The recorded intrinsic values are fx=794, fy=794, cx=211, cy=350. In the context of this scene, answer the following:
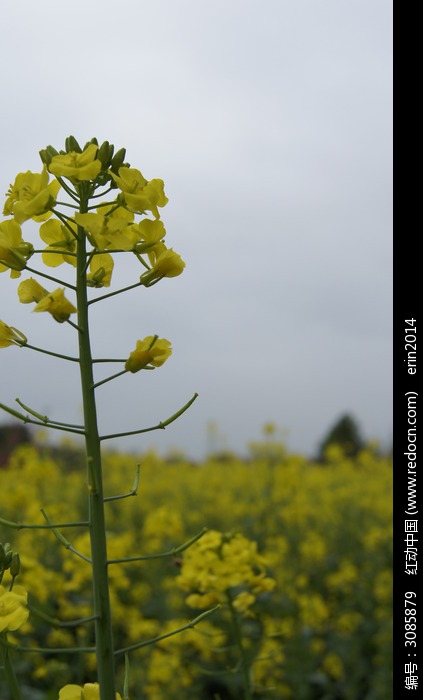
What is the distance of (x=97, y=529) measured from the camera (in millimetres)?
1278

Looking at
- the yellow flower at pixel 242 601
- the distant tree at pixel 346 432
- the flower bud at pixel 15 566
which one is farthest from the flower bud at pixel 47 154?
the distant tree at pixel 346 432

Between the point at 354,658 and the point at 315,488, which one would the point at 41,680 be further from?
the point at 315,488

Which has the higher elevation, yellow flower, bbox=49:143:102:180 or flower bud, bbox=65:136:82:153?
flower bud, bbox=65:136:82:153

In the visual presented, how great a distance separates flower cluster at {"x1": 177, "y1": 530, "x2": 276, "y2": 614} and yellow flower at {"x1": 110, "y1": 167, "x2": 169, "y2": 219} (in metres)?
1.27

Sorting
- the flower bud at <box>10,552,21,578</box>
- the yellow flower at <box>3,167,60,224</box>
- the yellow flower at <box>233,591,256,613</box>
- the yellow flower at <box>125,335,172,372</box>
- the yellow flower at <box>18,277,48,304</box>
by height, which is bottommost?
the yellow flower at <box>233,591,256,613</box>

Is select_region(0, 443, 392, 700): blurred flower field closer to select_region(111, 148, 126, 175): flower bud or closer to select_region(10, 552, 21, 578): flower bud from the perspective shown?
select_region(10, 552, 21, 578): flower bud

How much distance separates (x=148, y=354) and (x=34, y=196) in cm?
36

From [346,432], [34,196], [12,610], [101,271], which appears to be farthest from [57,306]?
[346,432]

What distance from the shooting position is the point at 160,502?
10.8 meters

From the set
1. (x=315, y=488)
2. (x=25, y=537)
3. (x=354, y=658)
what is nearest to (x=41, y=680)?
(x=25, y=537)

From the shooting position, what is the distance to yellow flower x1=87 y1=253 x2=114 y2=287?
1475 millimetres

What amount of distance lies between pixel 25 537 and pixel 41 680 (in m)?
1.24

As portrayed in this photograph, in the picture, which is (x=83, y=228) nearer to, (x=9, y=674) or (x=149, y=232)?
(x=149, y=232)

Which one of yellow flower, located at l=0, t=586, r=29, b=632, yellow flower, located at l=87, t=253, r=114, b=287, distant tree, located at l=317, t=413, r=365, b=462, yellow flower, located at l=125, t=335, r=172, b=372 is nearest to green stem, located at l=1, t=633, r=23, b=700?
yellow flower, located at l=0, t=586, r=29, b=632
